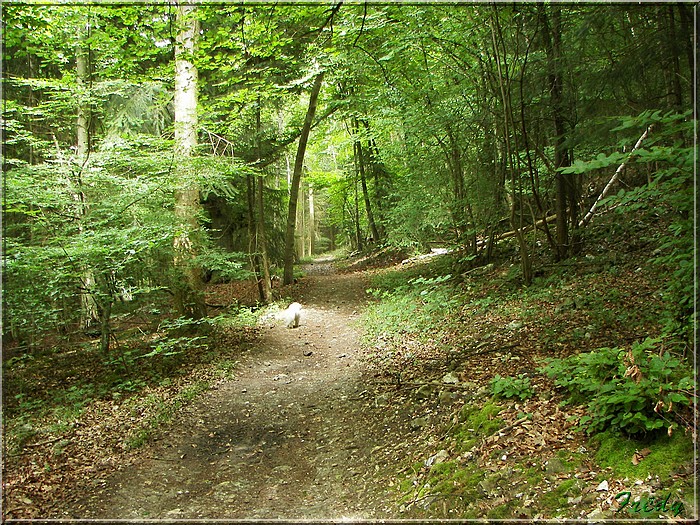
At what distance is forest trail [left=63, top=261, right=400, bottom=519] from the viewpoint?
407cm

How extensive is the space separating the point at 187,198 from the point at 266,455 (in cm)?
613

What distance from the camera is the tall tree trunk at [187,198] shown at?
874cm

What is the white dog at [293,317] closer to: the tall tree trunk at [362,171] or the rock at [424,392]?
the rock at [424,392]

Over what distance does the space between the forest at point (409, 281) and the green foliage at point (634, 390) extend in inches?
0.9

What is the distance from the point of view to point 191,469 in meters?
4.98

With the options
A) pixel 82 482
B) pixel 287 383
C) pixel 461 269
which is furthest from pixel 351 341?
pixel 82 482

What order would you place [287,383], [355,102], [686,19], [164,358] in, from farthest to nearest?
[355,102], [164,358], [287,383], [686,19]

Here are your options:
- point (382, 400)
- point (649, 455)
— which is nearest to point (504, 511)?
point (649, 455)

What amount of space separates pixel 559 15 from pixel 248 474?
8.41m

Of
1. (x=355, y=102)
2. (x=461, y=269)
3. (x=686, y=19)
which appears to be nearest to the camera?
(x=686, y=19)

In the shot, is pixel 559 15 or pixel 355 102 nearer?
pixel 559 15

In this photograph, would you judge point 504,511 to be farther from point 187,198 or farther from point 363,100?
point 363,100

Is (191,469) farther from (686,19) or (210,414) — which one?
(686,19)

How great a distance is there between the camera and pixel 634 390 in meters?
3.03
